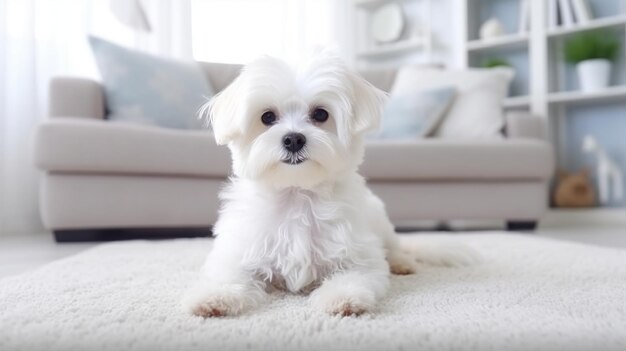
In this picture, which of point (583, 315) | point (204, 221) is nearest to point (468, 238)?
point (204, 221)

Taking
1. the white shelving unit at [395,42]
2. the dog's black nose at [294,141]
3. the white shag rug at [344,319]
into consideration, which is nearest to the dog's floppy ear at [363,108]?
the dog's black nose at [294,141]

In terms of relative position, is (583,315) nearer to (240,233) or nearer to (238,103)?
(240,233)

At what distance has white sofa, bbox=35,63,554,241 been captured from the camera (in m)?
2.44

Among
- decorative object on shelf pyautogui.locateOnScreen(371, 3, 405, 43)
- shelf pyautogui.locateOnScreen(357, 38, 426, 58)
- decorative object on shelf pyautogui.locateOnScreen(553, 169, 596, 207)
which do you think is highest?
decorative object on shelf pyautogui.locateOnScreen(371, 3, 405, 43)

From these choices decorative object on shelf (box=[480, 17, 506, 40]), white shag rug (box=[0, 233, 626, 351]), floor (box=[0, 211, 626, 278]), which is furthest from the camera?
decorative object on shelf (box=[480, 17, 506, 40])

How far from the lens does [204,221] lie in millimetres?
2730

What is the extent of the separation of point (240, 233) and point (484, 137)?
2450 mm

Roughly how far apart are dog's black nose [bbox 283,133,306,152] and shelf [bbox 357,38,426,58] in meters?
4.10

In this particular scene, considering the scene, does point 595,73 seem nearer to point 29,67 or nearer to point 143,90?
point 143,90

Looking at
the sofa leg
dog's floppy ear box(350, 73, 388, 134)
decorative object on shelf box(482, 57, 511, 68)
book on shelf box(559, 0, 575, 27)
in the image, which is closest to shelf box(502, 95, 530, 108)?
decorative object on shelf box(482, 57, 511, 68)

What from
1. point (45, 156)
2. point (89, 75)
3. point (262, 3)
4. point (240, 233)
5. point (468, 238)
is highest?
point (262, 3)

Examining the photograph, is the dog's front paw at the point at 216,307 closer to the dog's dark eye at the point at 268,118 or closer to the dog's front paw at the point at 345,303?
the dog's front paw at the point at 345,303

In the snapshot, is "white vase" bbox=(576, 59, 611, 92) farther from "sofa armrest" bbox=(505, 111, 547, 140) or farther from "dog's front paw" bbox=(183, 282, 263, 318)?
"dog's front paw" bbox=(183, 282, 263, 318)

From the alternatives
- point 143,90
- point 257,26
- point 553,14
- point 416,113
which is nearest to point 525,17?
point 553,14
